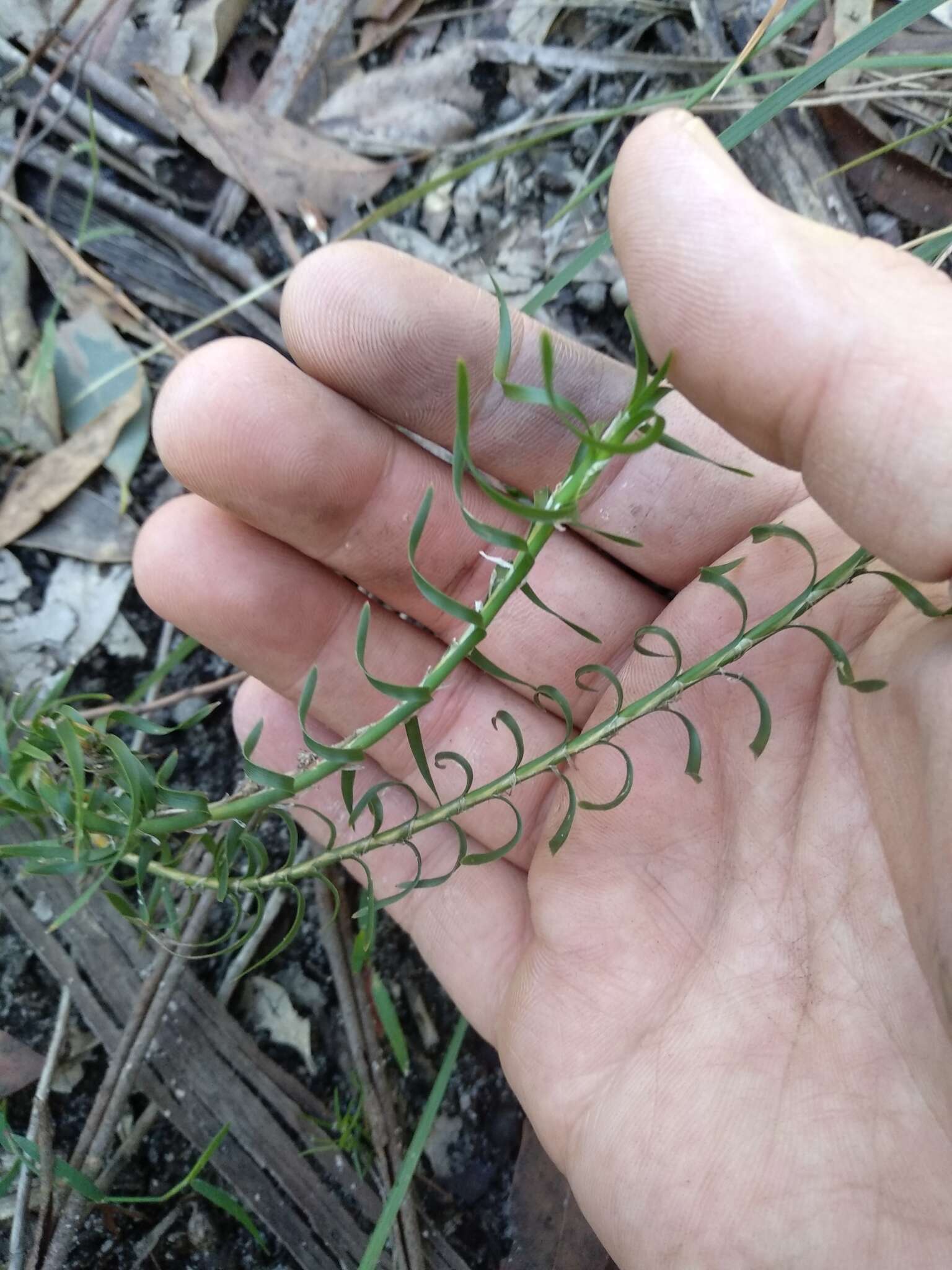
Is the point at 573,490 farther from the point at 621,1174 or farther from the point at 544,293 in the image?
the point at 621,1174

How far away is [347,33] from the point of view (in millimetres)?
3400

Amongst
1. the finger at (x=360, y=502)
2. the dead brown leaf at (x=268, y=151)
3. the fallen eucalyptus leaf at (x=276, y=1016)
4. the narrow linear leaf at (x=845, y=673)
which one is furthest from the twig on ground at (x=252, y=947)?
the dead brown leaf at (x=268, y=151)

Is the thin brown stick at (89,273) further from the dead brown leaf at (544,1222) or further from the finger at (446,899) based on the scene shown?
the dead brown leaf at (544,1222)

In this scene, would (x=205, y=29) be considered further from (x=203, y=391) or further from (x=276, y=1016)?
(x=276, y=1016)

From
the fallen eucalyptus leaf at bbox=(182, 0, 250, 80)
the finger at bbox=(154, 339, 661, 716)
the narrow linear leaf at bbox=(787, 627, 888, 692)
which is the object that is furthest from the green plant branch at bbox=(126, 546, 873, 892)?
the fallen eucalyptus leaf at bbox=(182, 0, 250, 80)

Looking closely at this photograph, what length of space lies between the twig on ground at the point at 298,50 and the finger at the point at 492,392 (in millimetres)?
1461

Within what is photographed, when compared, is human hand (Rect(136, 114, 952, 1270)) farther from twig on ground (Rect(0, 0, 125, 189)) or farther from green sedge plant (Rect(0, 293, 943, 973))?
twig on ground (Rect(0, 0, 125, 189))

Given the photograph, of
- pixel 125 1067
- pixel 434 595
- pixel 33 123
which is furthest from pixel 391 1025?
pixel 33 123

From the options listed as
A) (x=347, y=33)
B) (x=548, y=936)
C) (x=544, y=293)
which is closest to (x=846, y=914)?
(x=548, y=936)

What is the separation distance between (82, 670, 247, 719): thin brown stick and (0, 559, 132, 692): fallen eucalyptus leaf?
0.60 ft

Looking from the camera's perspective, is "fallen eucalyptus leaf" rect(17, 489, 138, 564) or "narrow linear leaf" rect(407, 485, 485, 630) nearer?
"narrow linear leaf" rect(407, 485, 485, 630)

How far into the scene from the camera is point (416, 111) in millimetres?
3336

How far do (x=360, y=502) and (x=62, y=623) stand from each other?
1214mm

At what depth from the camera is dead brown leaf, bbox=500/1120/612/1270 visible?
2584 mm
